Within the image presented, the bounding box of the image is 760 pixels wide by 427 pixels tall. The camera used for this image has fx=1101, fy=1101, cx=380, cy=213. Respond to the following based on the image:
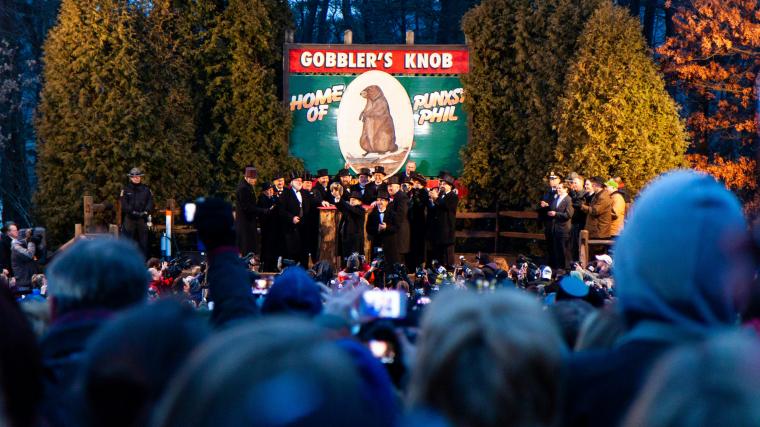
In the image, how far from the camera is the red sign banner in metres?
23.7

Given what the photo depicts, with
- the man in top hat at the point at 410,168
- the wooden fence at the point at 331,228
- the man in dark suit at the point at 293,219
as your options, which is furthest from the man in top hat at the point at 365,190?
the man in top hat at the point at 410,168

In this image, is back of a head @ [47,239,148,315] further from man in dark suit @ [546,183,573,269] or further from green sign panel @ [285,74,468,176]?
green sign panel @ [285,74,468,176]

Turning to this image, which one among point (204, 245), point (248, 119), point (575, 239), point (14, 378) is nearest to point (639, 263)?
point (14, 378)

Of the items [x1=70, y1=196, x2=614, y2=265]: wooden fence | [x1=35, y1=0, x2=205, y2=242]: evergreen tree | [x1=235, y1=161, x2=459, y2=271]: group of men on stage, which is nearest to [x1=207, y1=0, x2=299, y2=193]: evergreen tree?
[x1=35, y1=0, x2=205, y2=242]: evergreen tree

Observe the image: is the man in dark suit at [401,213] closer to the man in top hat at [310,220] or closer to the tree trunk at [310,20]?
the man in top hat at [310,220]

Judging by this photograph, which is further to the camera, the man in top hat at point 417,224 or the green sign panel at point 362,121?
the green sign panel at point 362,121

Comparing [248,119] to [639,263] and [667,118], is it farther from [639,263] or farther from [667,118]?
[639,263]

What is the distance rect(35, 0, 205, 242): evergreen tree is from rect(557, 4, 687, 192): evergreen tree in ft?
26.8

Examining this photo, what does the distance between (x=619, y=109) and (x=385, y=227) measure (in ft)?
17.7

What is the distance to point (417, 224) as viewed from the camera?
20703 mm

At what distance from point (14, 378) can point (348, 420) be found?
3.66 ft

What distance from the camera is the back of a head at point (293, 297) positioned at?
159 inches

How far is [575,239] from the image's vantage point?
18594 millimetres

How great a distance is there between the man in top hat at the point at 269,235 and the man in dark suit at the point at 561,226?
4849 millimetres
